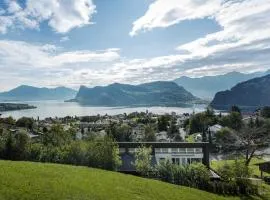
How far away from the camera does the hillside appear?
1747 centimetres

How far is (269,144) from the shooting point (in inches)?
2992

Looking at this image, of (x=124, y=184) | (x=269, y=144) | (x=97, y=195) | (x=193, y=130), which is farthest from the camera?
(x=193, y=130)

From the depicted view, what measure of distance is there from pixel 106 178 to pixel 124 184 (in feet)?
5.11

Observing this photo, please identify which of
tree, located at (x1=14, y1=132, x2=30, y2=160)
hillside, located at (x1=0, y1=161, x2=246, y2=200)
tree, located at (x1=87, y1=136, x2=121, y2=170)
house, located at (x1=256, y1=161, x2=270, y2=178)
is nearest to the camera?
hillside, located at (x1=0, y1=161, x2=246, y2=200)

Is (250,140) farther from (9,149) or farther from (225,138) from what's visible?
(9,149)

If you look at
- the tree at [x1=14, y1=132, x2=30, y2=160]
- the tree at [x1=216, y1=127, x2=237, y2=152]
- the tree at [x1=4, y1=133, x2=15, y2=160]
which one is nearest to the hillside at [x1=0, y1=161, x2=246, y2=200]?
the tree at [x1=14, y1=132, x2=30, y2=160]

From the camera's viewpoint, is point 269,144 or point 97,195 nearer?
point 97,195

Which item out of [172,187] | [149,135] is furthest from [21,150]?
[149,135]

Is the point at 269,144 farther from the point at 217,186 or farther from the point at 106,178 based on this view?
the point at 106,178

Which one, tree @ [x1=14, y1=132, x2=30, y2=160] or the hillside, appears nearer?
the hillside

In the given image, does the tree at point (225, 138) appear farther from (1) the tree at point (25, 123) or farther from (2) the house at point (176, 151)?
(1) the tree at point (25, 123)

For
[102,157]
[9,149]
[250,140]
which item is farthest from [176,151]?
[9,149]

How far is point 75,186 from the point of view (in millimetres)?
19781

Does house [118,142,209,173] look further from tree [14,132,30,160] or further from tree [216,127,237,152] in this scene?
tree [216,127,237,152]
